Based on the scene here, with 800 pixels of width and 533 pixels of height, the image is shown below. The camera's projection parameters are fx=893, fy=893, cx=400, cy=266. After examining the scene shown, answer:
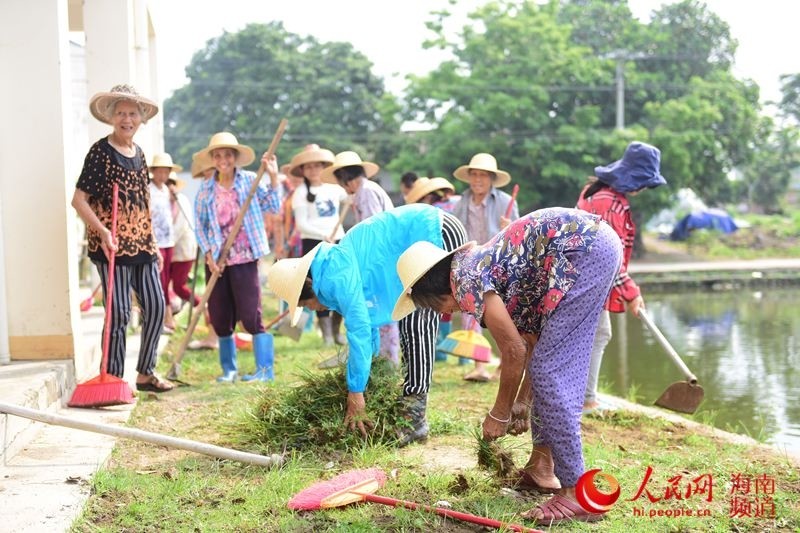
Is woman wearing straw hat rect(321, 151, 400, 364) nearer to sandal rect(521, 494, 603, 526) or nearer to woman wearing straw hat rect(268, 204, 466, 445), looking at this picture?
woman wearing straw hat rect(268, 204, 466, 445)

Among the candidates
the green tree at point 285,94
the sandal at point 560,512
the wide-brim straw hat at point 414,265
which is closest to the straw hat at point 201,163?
the wide-brim straw hat at point 414,265

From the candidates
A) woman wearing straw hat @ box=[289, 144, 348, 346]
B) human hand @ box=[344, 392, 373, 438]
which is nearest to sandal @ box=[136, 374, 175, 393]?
human hand @ box=[344, 392, 373, 438]

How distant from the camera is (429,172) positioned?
29281mm

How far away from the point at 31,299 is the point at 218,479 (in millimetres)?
2219

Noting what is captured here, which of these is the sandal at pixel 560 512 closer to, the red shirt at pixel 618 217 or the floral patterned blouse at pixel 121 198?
the red shirt at pixel 618 217

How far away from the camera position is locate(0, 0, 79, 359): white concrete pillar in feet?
18.1

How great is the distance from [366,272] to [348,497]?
49.2 inches

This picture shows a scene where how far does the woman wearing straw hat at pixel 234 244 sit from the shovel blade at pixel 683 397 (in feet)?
9.11

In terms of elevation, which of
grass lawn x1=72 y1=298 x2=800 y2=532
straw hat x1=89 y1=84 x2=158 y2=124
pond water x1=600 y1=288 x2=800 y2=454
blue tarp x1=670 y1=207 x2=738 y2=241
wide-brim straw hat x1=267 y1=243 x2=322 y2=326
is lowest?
pond water x1=600 y1=288 x2=800 y2=454

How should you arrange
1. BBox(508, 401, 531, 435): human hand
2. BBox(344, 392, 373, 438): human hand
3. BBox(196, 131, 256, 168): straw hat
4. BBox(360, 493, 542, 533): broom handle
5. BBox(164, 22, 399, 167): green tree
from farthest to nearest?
BBox(164, 22, 399, 167): green tree, BBox(196, 131, 256, 168): straw hat, BBox(344, 392, 373, 438): human hand, BBox(508, 401, 531, 435): human hand, BBox(360, 493, 542, 533): broom handle

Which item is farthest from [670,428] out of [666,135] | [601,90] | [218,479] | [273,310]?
[601,90]

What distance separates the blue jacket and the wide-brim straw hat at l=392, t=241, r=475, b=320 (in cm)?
43

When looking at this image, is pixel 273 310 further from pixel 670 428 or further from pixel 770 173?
pixel 770 173

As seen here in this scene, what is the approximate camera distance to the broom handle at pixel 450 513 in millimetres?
3348
